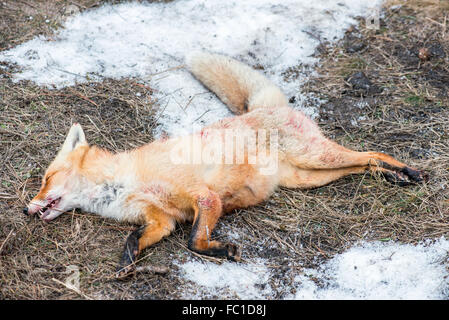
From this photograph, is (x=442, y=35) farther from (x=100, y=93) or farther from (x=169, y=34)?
(x=100, y=93)

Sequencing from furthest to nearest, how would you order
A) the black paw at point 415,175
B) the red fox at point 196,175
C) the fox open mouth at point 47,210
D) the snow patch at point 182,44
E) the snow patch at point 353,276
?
the snow patch at point 182,44, the black paw at point 415,175, the fox open mouth at point 47,210, the red fox at point 196,175, the snow patch at point 353,276

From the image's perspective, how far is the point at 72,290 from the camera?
134 inches

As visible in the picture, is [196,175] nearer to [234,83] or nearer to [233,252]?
[233,252]

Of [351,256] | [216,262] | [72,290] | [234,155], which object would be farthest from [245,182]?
[72,290]

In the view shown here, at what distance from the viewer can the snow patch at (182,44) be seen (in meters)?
5.71

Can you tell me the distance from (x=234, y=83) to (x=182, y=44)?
4.60ft

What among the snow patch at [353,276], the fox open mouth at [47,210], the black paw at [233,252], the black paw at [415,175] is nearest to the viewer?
the snow patch at [353,276]

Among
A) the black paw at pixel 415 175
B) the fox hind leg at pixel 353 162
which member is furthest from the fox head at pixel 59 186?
the black paw at pixel 415 175

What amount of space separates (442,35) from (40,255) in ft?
19.0

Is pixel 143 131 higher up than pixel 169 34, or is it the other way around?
pixel 169 34

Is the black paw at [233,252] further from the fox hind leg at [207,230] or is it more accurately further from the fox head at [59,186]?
the fox head at [59,186]

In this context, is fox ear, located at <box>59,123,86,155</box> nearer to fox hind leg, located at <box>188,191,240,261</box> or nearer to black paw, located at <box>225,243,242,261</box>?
fox hind leg, located at <box>188,191,240,261</box>

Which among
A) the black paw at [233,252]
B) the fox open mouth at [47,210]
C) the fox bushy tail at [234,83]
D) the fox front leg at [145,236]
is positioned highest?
the fox bushy tail at [234,83]

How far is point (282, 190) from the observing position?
15.1ft
